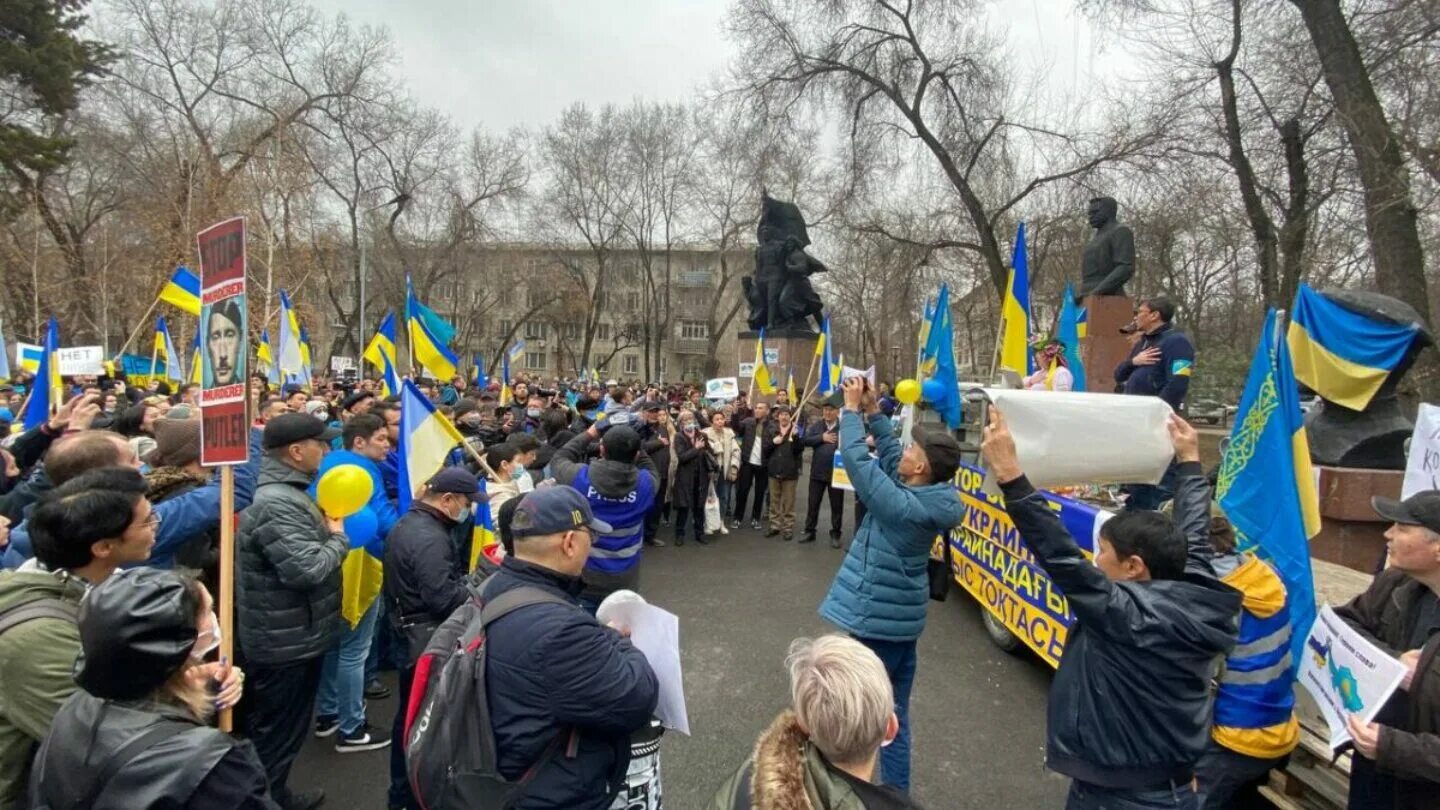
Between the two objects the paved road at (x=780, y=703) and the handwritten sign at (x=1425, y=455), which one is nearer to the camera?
the handwritten sign at (x=1425, y=455)

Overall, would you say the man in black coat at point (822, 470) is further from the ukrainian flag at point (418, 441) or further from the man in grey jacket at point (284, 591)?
the man in grey jacket at point (284, 591)

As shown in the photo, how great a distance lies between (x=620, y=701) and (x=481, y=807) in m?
0.45

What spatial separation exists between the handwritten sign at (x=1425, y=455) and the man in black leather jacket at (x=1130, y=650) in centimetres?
196

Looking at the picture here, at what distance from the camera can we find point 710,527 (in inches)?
366

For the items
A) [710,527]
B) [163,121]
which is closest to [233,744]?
[710,527]

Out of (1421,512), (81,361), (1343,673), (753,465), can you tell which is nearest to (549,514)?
(1343,673)

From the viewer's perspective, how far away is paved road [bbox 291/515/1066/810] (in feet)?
12.3

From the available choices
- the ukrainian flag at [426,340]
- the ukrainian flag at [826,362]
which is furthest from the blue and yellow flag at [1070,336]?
the ukrainian flag at [426,340]

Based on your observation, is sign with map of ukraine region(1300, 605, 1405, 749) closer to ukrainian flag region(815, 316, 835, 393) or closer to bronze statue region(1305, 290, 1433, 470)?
bronze statue region(1305, 290, 1433, 470)

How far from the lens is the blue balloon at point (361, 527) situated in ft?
12.1

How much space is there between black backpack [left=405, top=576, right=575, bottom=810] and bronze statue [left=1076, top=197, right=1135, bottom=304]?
10.4m

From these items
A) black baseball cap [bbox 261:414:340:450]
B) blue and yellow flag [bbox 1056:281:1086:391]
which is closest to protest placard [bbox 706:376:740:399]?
blue and yellow flag [bbox 1056:281:1086:391]

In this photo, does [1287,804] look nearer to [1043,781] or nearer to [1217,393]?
[1043,781]

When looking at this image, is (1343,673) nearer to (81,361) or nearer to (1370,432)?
(1370,432)
